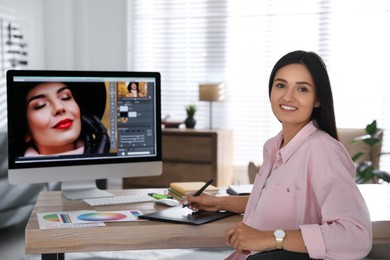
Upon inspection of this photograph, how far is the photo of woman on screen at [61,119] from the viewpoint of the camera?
247cm

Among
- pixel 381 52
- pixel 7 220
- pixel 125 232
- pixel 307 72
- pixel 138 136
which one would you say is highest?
pixel 381 52

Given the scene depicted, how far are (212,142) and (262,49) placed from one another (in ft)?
4.16

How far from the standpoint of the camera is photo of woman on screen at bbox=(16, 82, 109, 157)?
97.2 inches

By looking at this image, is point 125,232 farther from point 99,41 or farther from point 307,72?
point 99,41

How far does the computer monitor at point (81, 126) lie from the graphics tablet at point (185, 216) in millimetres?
452

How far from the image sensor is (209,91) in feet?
18.1

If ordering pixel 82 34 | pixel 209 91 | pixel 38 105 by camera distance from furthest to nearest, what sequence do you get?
pixel 82 34 < pixel 209 91 < pixel 38 105

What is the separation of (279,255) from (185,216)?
70 centimetres

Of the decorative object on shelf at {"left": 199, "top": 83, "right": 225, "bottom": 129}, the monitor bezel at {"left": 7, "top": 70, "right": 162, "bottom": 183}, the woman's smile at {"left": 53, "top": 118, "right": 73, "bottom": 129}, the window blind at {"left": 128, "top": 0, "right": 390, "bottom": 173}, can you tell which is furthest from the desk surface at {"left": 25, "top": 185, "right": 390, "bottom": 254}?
the window blind at {"left": 128, "top": 0, "right": 390, "bottom": 173}

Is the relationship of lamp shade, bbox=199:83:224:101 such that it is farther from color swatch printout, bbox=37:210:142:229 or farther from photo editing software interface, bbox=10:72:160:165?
color swatch printout, bbox=37:210:142:229

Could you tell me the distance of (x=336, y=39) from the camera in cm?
570

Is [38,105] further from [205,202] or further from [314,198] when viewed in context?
[314,198]

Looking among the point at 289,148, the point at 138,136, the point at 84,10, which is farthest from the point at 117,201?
the point at 84,10

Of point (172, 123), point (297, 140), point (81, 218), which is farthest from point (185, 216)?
point (172, 123)
